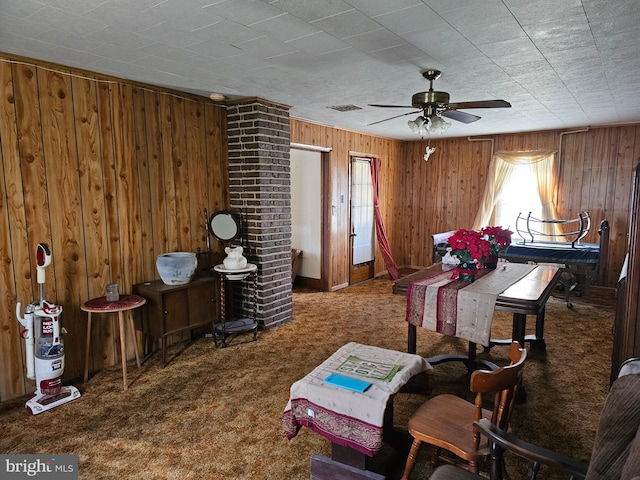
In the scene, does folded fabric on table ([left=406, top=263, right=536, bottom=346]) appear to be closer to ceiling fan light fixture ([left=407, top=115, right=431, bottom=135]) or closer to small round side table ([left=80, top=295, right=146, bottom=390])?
ceiling fan light fixture ([left=407, top=115, right=431, bottom=135])

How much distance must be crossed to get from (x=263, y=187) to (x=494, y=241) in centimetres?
229

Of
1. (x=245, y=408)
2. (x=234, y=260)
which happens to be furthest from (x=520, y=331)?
→ (x=234, y=260)

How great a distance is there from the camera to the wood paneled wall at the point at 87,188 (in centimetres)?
286

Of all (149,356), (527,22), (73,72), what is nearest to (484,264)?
(527,22)

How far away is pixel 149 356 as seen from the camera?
3.69 meters

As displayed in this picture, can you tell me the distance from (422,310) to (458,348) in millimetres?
1121

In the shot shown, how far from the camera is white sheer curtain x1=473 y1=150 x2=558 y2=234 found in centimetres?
626

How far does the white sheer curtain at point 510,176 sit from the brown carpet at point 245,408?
2.46m

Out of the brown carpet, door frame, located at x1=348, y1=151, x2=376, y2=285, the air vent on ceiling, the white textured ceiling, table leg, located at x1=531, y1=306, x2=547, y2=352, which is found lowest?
the brown carpet

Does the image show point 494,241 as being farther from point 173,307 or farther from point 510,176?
point 510,176

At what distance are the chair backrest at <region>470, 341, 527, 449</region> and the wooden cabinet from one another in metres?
2.58

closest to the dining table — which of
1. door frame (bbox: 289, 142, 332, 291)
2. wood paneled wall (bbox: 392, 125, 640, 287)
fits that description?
door frame (bbox: 289, 142, 332, 291)

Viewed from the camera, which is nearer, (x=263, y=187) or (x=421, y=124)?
(x=421, y=124)

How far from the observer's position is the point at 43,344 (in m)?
2.79
